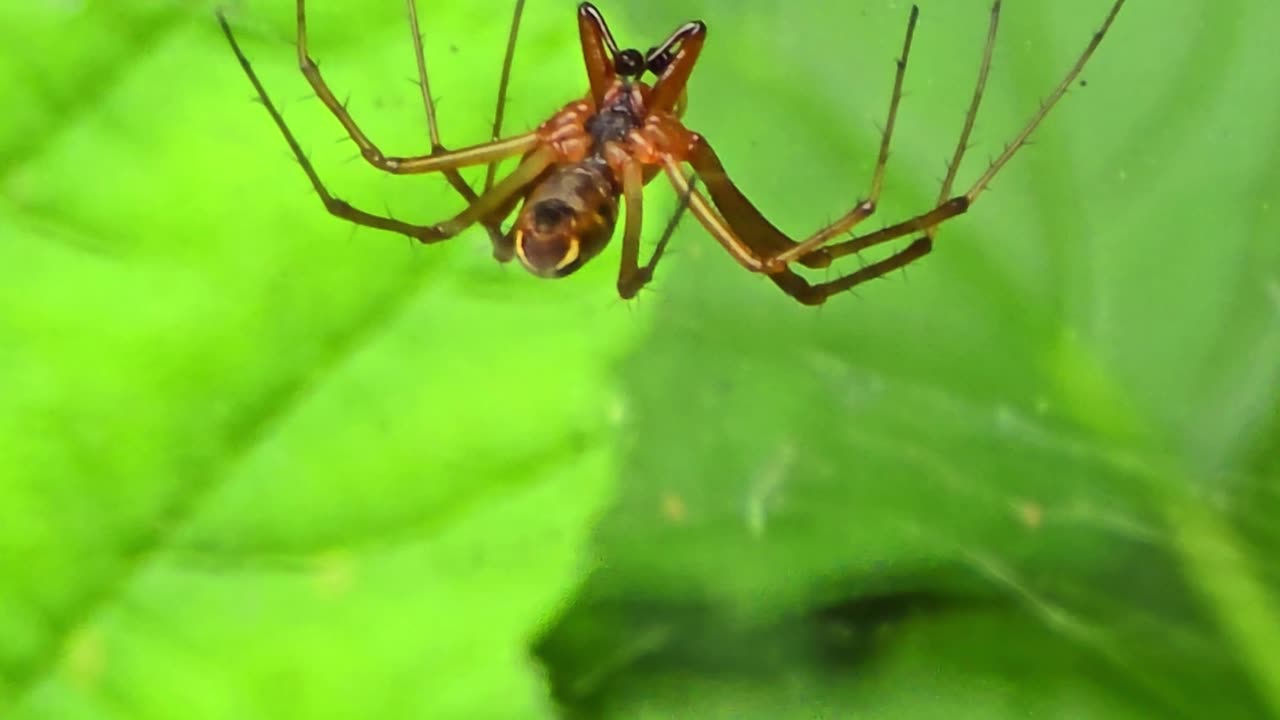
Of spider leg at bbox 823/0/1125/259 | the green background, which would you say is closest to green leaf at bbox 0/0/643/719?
the green background

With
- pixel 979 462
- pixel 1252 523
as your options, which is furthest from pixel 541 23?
pixel 1252 523

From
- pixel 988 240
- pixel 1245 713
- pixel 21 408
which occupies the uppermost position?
pixel 988 240

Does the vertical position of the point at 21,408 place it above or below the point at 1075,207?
below

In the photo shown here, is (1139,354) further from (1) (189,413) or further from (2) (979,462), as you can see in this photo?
(1) (189,413)

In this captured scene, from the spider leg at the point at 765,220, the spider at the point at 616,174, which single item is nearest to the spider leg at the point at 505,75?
the spider at the point at 616,174

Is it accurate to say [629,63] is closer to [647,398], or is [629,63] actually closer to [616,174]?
[616,174]
